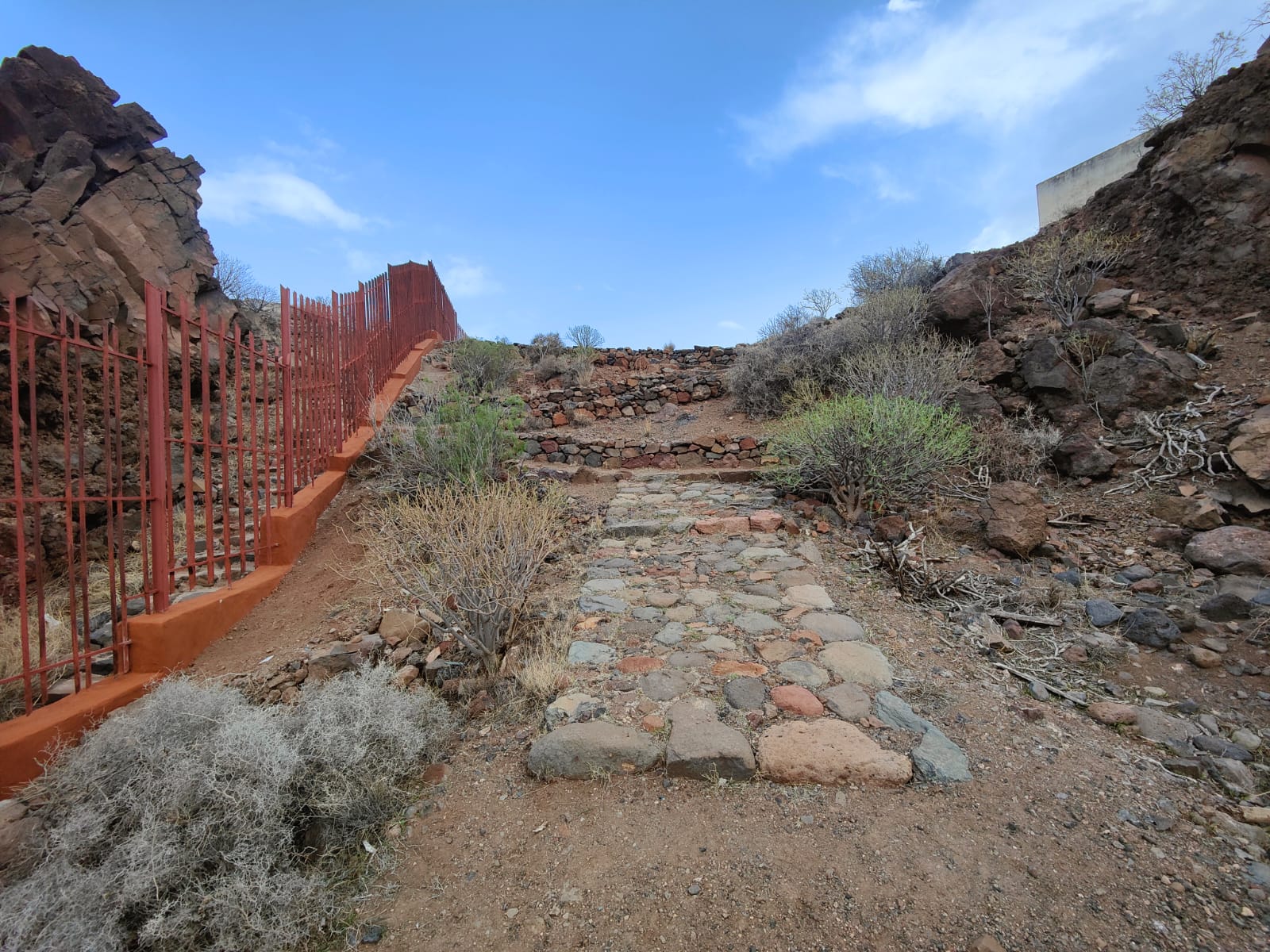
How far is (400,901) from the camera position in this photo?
181 cm

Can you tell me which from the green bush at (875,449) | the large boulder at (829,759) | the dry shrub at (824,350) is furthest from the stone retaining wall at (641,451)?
the large boulder at (829,759)

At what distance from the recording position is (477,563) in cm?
311

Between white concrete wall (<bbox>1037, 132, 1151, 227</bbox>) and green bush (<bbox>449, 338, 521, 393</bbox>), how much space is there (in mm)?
11769

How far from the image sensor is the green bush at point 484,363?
9750 mm

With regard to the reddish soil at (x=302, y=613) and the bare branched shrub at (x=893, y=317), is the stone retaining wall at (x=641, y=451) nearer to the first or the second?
the bare branched shrub at (x=893, y=317)

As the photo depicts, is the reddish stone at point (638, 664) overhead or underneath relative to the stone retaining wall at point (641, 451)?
underneath

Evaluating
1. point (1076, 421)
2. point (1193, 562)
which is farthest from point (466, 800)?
point (1076, 421)

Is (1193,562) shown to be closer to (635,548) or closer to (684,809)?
(635,548)

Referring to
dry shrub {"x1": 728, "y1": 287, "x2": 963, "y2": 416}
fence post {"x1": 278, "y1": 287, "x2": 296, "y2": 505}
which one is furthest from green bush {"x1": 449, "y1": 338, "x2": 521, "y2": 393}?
fence post {"x1": 278, "y1": 287, "x2": 296, "y2": 505}

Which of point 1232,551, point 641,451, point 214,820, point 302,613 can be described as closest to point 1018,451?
point 1232,551

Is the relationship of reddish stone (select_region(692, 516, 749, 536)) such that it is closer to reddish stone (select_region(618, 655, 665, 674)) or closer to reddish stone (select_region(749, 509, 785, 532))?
reddish stone (select_region(749, 509, 785, 532))

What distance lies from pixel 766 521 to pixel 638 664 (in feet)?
8.41

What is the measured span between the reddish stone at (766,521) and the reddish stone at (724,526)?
6cm

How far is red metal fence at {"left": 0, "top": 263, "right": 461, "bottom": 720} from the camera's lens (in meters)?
2.74
